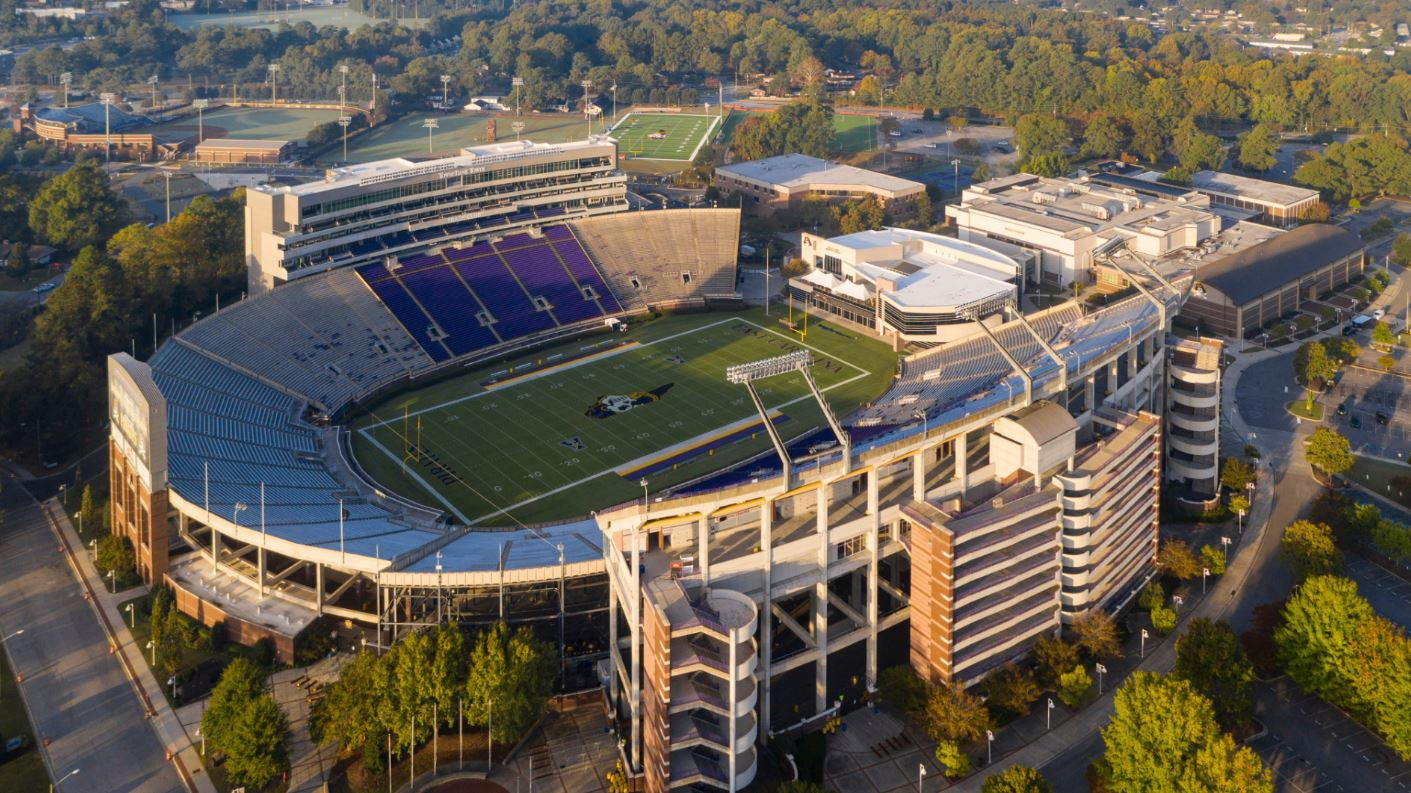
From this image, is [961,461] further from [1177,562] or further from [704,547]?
[1177,562]

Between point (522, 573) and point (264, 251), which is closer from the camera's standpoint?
point (522, 573)

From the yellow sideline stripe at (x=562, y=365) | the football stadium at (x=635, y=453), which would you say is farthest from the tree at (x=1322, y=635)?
the yellow sideline stripe at (x=562, y=365)

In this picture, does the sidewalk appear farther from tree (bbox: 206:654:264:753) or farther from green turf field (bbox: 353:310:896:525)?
green turf field (bbox: 353:310:896:525)

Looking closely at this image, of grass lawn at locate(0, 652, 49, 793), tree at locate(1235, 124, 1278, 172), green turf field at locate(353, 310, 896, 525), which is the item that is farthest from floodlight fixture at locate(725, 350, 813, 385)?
tree at locate(1235, 124, 1278, 172)

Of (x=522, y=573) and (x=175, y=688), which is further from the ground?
(x=522, y=573)

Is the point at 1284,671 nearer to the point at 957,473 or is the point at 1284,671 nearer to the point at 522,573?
the point at 957,473

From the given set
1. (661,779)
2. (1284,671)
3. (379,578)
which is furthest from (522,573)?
(1284,671)
